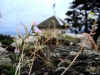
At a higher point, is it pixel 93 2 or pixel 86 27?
pixel 93 2

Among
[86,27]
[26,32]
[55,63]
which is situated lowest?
[86,27]

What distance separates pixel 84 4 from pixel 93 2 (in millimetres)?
1589

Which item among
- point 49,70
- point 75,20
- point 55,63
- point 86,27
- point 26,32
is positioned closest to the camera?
point 26,32

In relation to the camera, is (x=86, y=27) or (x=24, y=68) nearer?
(x=24, y=68)

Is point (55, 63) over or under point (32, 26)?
under

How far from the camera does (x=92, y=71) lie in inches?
93.4

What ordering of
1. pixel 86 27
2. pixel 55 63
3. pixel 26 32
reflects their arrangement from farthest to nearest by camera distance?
pixel 86 27 → pixel 55 63 → pixel 26 32

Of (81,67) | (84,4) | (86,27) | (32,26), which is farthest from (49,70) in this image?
(84,4)

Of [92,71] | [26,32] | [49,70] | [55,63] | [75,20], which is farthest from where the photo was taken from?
[75,20]

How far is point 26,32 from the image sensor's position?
6.92 feet

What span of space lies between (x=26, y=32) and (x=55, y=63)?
88 cm

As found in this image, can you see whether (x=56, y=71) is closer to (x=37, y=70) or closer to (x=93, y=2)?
(x=37, y=70)

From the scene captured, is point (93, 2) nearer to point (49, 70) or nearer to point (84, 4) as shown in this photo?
point (84, 4)

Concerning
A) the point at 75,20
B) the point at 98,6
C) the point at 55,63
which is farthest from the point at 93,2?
the point at 55,63
